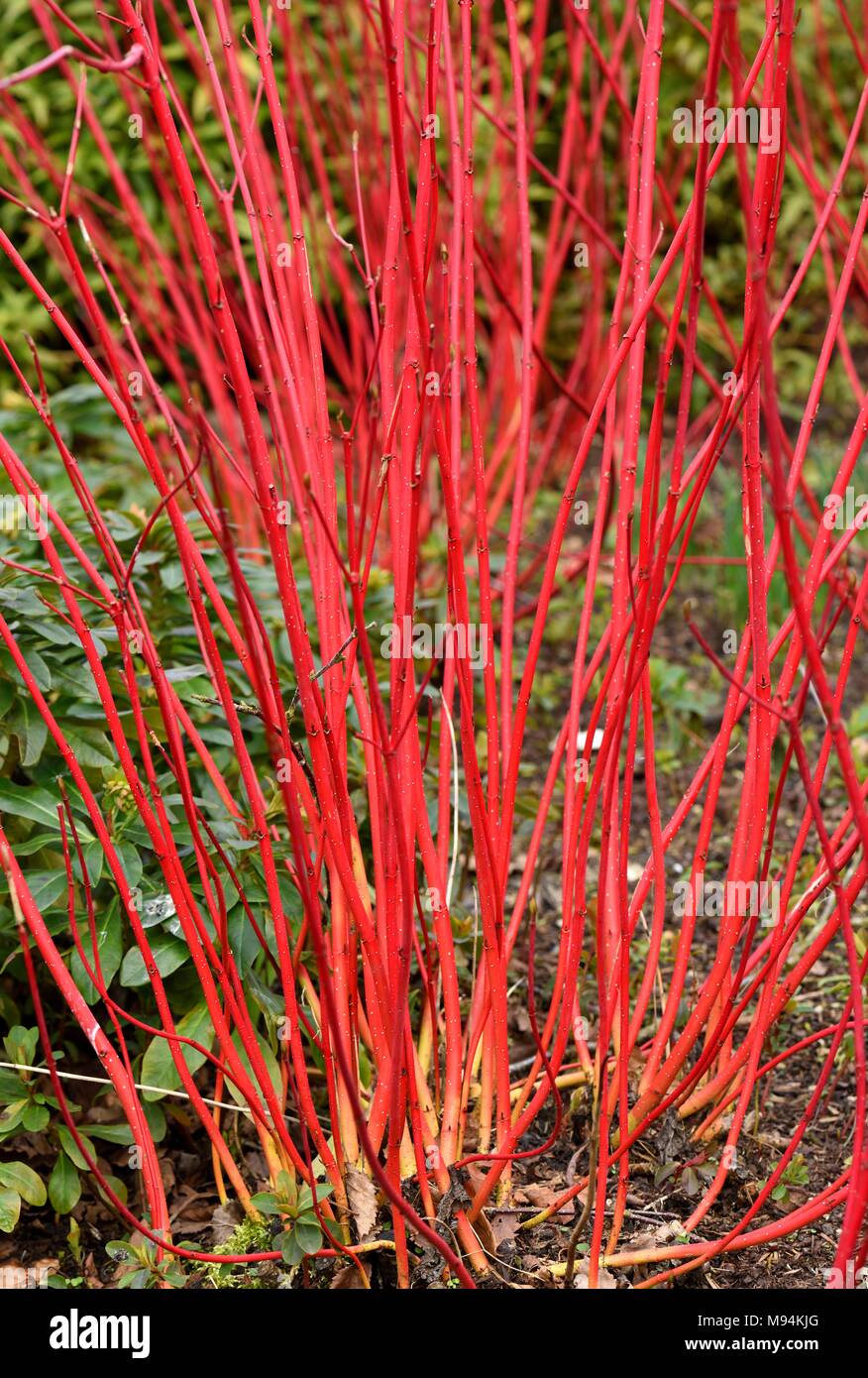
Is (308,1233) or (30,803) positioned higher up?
(30,803)

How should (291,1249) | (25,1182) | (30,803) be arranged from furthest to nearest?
1. (30,803)
2. (25,1182)
3. (291,1249)

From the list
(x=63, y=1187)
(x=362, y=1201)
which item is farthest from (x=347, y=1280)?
(x=63, y=1187)

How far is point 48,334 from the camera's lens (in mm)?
4418

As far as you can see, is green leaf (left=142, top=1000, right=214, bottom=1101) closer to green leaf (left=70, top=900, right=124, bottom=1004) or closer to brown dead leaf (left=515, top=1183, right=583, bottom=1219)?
green leaf (left=70, top=900, right=124, bottom=1004)

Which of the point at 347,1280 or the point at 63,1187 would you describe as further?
the point at 63,1187

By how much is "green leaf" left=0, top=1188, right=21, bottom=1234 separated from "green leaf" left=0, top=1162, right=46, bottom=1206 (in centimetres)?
2

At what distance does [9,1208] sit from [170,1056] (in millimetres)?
236

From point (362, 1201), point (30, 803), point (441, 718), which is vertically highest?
point (441, 718)

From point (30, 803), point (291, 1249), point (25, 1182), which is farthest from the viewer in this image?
point (30, 803)

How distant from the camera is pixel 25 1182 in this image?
147cm

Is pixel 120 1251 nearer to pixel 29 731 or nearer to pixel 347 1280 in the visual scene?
pixel 347 1280

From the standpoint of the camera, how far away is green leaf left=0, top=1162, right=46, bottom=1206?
1465mm

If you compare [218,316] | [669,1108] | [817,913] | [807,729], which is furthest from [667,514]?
[807,729]
